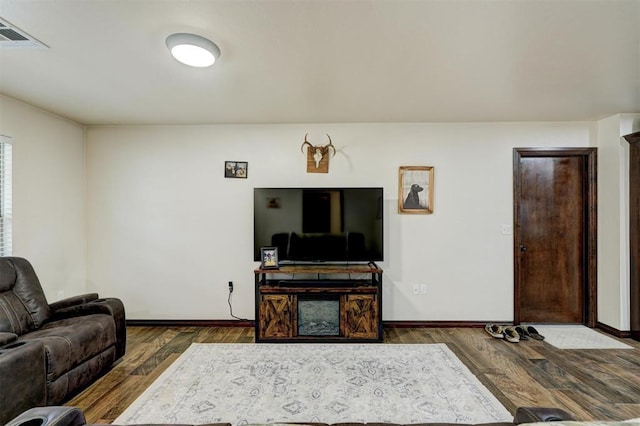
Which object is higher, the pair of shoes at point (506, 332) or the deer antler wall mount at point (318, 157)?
the deer antler wall mount at point (318, 157)

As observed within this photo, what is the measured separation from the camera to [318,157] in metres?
3.92

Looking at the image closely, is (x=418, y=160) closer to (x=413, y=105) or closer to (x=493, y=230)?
(x=413, y=105)

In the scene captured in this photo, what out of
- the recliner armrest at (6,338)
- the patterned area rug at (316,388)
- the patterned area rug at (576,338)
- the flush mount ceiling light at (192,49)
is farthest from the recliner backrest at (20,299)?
the patterned area rug at (576,338)

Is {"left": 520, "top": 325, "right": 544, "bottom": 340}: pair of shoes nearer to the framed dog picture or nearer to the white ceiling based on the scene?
the framed dog picture

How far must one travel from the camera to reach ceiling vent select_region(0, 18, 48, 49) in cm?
191

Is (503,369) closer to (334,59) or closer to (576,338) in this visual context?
(576,338)

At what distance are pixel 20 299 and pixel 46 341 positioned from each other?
67 centimetres

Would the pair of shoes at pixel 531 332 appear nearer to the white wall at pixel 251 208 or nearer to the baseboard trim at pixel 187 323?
the white wall at pixel 251 208

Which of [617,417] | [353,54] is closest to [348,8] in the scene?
[353,54]

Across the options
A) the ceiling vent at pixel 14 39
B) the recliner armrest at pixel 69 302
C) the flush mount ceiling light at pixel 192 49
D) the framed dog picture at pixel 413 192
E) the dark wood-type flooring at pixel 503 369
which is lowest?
the dark wood-type flooring at pixel 503 369

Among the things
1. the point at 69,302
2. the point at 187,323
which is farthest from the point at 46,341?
the point at 187,323

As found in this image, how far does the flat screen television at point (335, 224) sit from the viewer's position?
12.1 ft

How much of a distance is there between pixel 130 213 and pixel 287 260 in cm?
208

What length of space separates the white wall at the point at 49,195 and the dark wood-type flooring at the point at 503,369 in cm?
111
